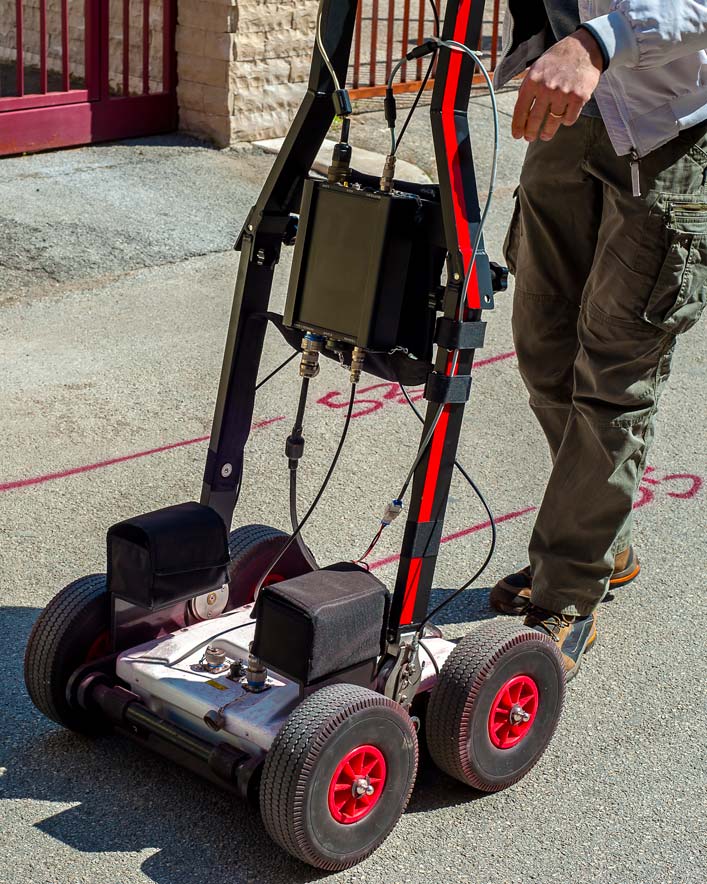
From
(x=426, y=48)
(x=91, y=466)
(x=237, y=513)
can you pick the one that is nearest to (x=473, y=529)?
(x=237, y=513)

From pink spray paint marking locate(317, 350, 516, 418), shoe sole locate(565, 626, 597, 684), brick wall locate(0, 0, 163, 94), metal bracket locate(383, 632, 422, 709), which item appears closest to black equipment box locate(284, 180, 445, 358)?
metal bracket locate(383, 632, 422, 709)

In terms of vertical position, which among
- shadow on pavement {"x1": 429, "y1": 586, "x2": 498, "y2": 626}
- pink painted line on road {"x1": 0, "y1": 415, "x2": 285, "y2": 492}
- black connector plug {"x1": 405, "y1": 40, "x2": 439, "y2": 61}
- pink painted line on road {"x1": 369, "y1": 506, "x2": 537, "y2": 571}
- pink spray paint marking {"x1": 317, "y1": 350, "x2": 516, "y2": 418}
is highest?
black connector plug {"x1": 405, "y1": 40, "x2": 439, "y2": 61}

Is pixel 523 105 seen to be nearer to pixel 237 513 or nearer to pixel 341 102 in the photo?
pixel 341 102

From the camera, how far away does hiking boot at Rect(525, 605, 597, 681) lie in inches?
125

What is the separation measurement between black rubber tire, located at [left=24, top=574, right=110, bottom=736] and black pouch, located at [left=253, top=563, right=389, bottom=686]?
42 cm

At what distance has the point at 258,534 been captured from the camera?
301cm

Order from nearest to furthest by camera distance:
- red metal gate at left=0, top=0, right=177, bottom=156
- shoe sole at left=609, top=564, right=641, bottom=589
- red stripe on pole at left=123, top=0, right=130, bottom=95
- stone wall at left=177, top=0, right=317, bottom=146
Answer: shoe sole at left=609, top=564, right=641, bottom=589, red metal gate at left=0, top=0, right=177, bottom=156, red stripe on pole at left=123, top=0, right=130, bottom=95, stone wall at left=177, top=0, right=317, bottom=146

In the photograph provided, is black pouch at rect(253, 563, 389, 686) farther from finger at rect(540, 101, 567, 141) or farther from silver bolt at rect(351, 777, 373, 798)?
finger at rect(540, 101, 567, 141)

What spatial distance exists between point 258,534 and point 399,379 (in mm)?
641

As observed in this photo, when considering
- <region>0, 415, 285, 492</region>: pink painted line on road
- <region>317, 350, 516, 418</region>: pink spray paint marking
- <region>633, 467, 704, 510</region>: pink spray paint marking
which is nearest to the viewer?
<region>0, 415, 285, 492</region>: pink painted line on road

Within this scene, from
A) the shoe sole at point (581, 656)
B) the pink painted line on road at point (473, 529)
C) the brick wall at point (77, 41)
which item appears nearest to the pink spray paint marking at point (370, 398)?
the pink painted line on road at point (473, 529)

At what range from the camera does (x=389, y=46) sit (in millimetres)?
8438

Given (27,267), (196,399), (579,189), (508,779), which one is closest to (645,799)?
(508,779)

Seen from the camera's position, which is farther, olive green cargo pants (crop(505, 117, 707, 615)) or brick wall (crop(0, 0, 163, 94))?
brick wall (crop(0, 0, 163, 94))
